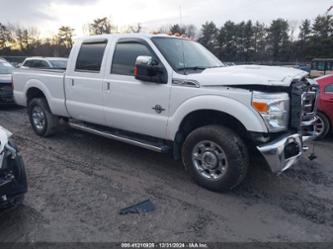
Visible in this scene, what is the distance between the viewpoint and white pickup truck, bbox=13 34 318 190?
344 cm

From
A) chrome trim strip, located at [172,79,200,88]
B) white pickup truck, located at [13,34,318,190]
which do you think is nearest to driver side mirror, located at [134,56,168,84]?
white pickup truck, located at [13,34,318,190]

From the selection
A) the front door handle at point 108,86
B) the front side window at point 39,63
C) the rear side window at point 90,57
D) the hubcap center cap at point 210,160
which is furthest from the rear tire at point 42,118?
the front side window at point 39,63

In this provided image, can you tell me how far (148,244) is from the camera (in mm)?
2842

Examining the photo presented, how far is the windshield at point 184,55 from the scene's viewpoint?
423cm

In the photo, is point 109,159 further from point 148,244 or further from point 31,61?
point 31,61

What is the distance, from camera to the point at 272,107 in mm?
3340

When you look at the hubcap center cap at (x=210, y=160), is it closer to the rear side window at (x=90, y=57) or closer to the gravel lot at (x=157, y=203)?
the gravel lot at (x=157, y=203)

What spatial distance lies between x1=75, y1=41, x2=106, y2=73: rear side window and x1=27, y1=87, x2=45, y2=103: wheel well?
1.57m

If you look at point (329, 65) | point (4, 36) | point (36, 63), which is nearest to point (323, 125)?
point (36, 63)

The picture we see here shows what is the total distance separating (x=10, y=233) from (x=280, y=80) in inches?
133

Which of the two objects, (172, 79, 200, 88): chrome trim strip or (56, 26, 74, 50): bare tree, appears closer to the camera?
(172, 79, 200, 88): chrome trim strip

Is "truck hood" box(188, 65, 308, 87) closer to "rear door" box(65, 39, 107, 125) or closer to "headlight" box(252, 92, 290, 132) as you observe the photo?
"headlight" box(252, 92, 290, 132)

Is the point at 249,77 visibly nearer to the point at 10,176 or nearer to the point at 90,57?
the point at 10,176

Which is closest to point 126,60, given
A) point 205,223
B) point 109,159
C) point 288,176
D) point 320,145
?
point 109,159
